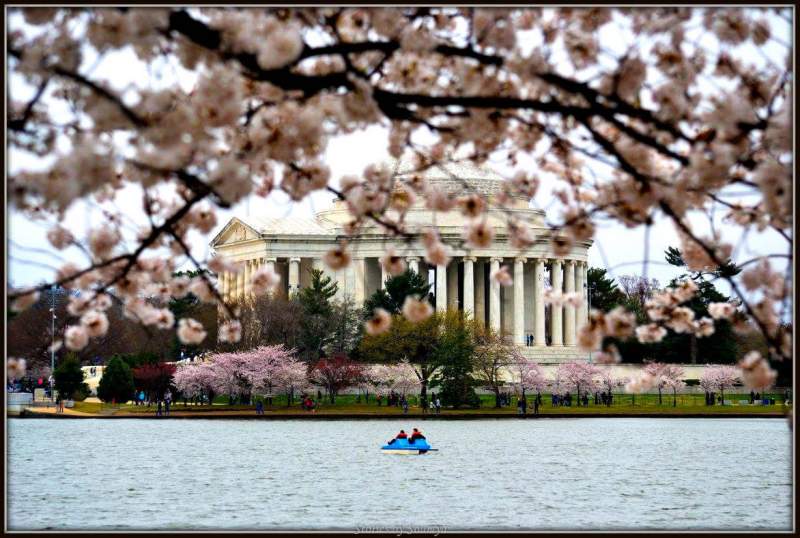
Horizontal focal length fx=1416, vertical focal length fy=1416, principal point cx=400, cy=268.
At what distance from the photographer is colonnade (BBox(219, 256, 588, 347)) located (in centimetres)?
12419

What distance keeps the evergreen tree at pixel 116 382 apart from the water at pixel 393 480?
2580cm

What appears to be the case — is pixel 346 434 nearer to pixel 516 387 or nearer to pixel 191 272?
pixel 516 387

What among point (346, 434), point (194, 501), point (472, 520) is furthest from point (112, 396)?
point (472, 520)

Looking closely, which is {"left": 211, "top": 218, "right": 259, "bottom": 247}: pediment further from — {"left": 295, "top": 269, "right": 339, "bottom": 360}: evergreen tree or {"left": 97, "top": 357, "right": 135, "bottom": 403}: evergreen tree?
{"left": 97, "top": 357, "right": 135, "bottom": 403}: evergreen tree

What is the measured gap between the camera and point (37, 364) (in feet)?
396

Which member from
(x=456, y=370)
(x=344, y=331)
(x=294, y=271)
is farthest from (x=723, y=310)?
(x=294, y=271)

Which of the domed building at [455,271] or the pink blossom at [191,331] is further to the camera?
the domed building at [455,271]

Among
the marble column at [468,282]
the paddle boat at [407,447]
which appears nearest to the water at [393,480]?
the paddle boat at [407,447]

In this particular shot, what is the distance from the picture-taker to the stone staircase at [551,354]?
119375 mm

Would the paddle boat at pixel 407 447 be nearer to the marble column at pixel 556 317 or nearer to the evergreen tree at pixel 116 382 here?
the evergreen tree at pixel 116 382

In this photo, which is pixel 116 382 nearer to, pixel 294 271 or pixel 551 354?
pixel 294 271

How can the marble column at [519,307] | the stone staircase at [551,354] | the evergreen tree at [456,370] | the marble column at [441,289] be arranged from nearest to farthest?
the evergreen tree at [456,370], the stone staircase at [551,354], the marble column at [441,289], the marble column at [519,307]

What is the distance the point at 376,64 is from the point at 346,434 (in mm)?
58504

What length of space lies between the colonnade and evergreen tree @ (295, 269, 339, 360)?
41.2ft
